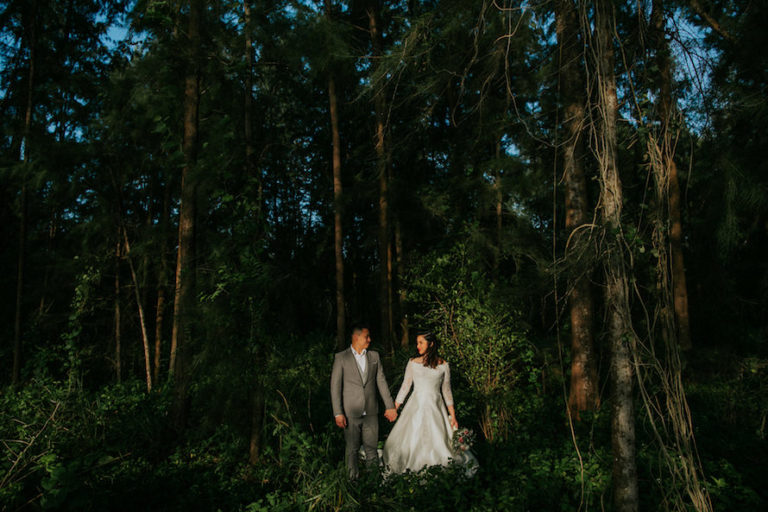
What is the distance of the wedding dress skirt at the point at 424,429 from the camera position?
481cm

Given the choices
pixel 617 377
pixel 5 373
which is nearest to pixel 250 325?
pixel 617 377

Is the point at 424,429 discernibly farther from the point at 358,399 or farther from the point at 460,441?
the point at 358,399

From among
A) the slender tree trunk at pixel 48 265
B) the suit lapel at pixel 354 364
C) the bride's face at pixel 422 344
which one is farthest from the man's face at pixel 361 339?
the slender tree trunk at pixel 48 265

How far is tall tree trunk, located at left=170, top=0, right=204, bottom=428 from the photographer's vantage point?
513 centimetres

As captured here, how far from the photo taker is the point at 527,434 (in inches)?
224

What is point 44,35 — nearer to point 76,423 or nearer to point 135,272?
point 135,272

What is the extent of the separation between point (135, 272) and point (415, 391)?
9.18 metres

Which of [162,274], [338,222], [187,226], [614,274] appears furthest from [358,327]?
[162,274]

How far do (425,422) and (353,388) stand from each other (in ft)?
3.40

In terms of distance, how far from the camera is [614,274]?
99.7 inches

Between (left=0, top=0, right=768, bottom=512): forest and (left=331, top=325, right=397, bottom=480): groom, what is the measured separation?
1.30 feet

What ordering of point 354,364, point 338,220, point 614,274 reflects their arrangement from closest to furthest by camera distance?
point 614,274
point 354,364
point 338,220

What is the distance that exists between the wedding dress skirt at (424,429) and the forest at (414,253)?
360 mm

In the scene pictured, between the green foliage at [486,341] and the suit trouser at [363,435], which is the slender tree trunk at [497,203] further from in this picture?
the suit trouser at [363,435]
